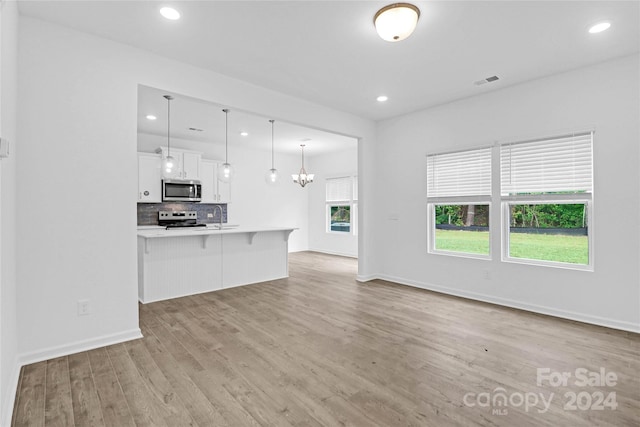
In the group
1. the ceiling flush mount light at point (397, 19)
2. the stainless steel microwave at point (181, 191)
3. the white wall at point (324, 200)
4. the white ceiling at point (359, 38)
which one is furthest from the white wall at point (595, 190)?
the stainless steel microwave at point (181, 191)

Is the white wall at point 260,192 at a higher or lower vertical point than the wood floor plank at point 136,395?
higher

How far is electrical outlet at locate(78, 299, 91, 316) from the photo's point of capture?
106 inches

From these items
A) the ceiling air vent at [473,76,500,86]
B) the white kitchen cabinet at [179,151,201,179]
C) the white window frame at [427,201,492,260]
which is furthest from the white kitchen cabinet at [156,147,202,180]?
the ceiling air vent at [473,76,500,86]

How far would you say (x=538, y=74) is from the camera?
3531 mm

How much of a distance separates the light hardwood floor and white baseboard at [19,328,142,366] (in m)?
0.08

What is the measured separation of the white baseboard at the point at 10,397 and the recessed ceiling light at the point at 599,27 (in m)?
4.99

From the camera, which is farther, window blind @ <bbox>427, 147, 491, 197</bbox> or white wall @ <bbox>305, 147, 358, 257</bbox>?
white wall @ <bbox>305, 147, 358, 257</bbox>

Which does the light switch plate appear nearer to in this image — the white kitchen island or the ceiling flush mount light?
the ceiling flush mount light

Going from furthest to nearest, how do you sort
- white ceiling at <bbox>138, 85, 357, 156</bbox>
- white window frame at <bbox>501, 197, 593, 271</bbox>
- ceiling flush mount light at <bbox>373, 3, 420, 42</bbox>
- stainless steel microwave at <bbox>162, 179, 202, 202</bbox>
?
stainless steel microwave at <bbox>162, 179, 202, 202</bbox> → white ceiling at <bbox>138, 85, 357, 156</bbox> → white window frame at <bbox>501, 197, 593, 271</bbox> → ceiling flush mount light at <bbox>373, 3, 420, 42</bbox>

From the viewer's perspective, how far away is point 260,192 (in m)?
8.32

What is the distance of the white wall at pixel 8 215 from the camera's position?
1800 millimetres

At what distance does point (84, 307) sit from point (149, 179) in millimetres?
4029

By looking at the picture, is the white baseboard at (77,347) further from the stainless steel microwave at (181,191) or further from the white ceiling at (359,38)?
the stainless steel microwave at (181,191)

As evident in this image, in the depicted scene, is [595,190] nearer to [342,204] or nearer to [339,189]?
[342,204]
